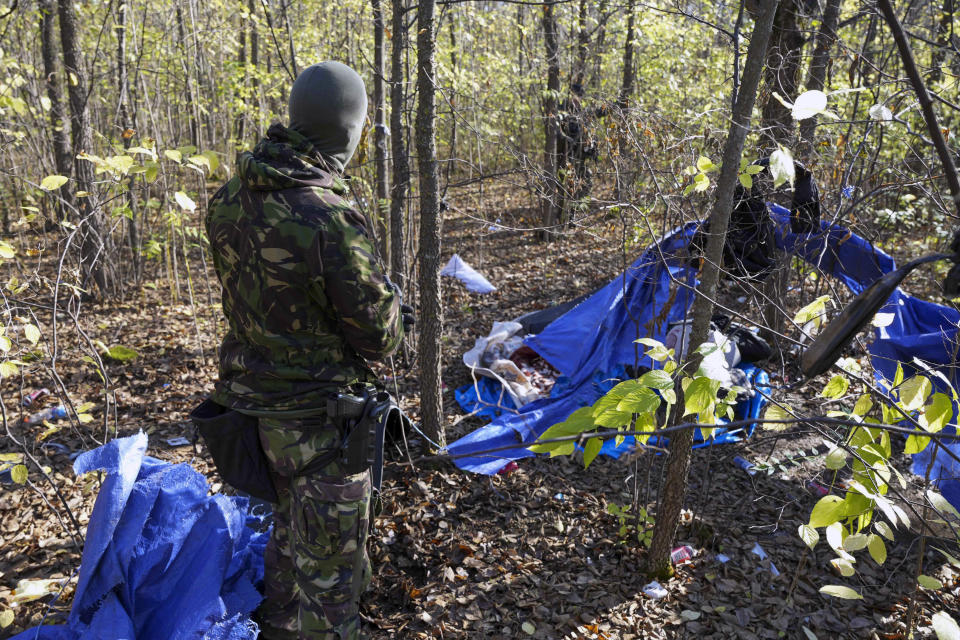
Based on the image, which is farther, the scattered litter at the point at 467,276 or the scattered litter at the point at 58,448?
the scattered litter at the point at 467,276

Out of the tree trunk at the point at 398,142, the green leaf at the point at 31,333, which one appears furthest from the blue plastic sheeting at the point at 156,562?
the tree trunk at the point at 398,142

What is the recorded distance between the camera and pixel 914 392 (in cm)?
129

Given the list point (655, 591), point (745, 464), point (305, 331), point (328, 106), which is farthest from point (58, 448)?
point (745, 464)

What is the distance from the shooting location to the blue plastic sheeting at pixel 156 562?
2.18 metres

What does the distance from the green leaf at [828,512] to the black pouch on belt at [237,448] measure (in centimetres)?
185

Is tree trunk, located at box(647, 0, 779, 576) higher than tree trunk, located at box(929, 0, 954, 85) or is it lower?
lower

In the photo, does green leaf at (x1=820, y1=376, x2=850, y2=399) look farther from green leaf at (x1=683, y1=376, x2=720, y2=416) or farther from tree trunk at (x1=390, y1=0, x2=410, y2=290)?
tree trunk at (x1=390, y1=0, x2=410, y2=290)

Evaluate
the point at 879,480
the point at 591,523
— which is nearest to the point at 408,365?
the point at 591,523

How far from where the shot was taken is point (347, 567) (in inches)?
87.0

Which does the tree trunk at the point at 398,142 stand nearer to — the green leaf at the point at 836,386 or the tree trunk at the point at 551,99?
the green leaf at the point at 836,386

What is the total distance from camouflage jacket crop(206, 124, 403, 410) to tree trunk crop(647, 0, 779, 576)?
3.76ft

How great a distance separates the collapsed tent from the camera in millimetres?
3596

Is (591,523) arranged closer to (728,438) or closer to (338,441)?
(728,438)

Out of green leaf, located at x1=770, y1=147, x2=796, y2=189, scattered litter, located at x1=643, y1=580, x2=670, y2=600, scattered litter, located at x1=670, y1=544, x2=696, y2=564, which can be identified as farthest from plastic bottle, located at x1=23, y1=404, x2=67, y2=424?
green leaf, located at x1=770, y1=147, x2=796, y2=189
